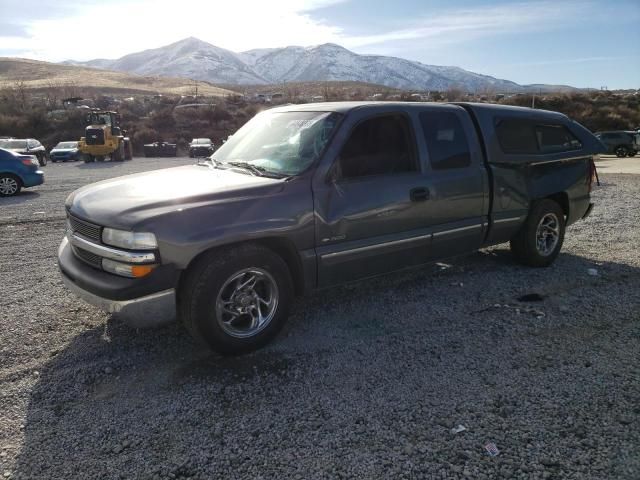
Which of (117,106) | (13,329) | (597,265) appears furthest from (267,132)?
(117,106)

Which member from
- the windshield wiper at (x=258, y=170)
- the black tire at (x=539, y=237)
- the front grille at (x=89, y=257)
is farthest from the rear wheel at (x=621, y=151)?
the front grille at (x=89, y=257)

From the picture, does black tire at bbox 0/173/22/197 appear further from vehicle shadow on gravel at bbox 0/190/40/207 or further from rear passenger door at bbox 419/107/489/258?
rear passenger door at bbox 419/107/489/258

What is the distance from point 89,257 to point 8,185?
10871mm

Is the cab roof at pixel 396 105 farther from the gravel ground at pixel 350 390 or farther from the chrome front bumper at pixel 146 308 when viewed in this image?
the chrome front bumper at pixel 146 308

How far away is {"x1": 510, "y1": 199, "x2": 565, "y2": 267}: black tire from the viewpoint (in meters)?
5.48

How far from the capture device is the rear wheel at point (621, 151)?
92.4 ft

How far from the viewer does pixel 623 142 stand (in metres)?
28.0

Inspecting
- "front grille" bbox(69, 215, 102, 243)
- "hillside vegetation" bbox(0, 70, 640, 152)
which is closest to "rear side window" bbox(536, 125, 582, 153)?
"front grille" bbox(69, 215, 102, 243)

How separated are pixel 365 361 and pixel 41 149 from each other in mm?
25151

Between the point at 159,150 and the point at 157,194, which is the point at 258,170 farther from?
the point at 159,150

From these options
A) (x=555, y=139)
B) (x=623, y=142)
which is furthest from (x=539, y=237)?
(x=623, y=142)

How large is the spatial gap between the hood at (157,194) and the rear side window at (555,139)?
3.56 m

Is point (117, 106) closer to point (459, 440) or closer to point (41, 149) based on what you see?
point (41, 149)

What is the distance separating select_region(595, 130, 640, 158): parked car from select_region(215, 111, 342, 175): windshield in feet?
95.6
